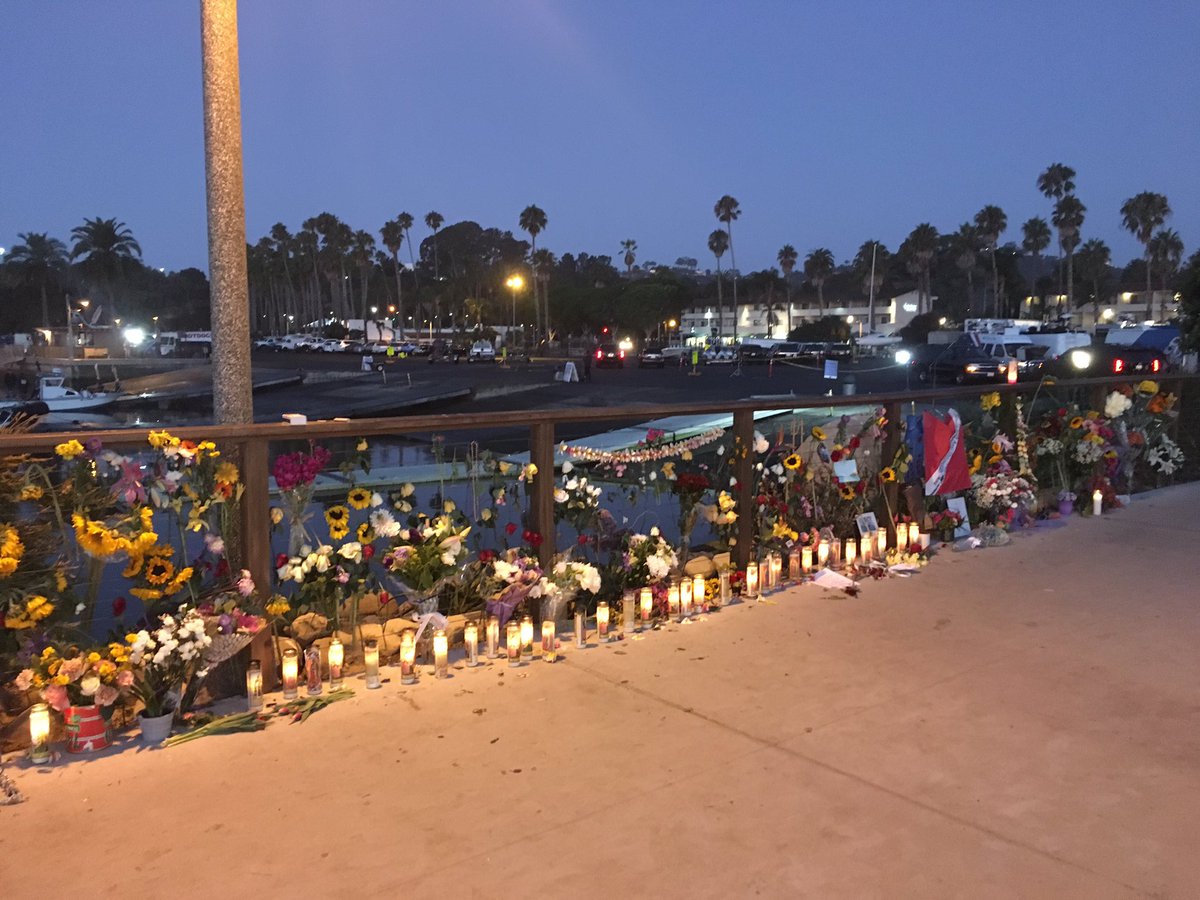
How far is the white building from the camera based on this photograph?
118 m

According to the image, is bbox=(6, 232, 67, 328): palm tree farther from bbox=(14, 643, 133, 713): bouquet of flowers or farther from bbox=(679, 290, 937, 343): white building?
bbox=(14, 643, 133, 713): bouquet of flowers

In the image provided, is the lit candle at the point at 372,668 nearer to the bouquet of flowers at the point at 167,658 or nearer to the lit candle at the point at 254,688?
the lit candle at the point at 254,688

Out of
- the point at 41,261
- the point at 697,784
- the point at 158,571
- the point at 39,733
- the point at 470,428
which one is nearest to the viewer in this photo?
the point at 697,784

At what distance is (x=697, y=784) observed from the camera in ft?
13.3

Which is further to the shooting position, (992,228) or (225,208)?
(992,228)

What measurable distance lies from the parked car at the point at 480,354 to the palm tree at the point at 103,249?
45.0m

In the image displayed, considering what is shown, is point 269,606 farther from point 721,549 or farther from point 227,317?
point 721,549

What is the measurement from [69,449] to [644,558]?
10.9 ft

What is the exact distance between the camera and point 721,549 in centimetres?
751

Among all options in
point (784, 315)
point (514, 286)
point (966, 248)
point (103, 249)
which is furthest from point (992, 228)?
point (103, 249)

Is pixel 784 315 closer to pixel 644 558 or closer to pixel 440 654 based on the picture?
pixel 644 558

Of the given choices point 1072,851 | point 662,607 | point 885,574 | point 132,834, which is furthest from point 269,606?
point 885,574

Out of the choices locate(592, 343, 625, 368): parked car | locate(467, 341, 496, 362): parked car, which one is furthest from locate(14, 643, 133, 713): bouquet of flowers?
locate(467, 341, 496, 362): parked car

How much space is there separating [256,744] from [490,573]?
1814 millimetres
